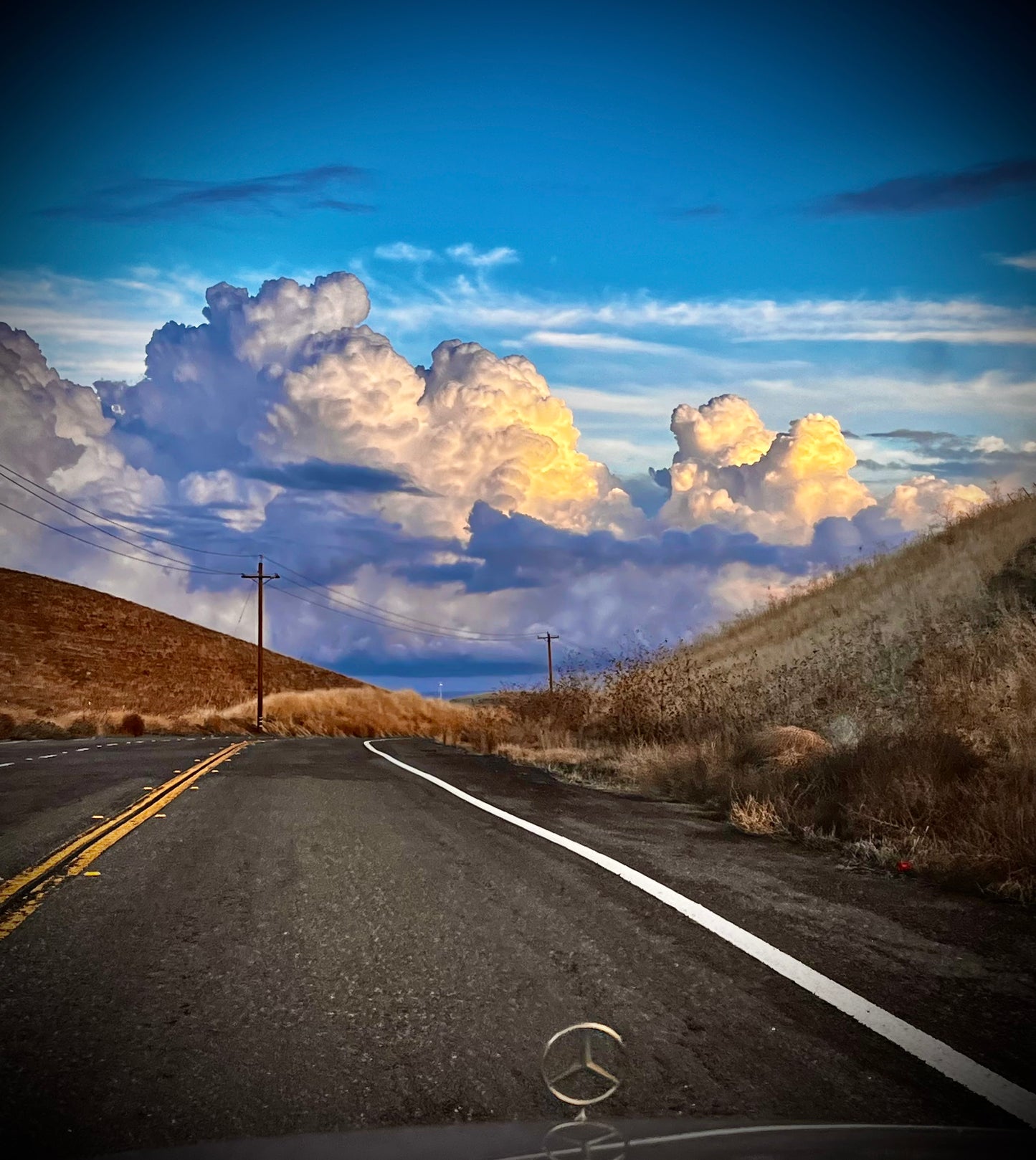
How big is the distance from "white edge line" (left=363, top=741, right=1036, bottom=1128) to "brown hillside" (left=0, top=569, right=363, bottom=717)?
2040 inches

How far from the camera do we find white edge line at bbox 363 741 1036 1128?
3.28m

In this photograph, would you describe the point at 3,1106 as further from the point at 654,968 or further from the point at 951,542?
the point at 951,542

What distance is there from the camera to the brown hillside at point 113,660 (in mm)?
60062

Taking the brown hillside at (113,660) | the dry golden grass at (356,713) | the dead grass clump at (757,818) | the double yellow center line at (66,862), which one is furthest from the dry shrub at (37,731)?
the dead grass clump at (757,818)

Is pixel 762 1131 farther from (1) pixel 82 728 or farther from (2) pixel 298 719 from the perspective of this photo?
(2) pixel 298 719

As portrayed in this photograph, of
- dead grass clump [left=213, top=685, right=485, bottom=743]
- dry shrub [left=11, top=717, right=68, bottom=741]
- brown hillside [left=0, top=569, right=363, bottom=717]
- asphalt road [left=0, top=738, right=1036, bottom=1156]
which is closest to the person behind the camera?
asphalt road [left=0, top=738, right=1036, bottom=1156]

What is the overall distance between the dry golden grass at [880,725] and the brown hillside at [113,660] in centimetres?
4170

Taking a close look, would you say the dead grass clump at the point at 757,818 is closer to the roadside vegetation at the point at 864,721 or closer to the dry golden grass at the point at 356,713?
the roadside vegetation at the point at 864,721

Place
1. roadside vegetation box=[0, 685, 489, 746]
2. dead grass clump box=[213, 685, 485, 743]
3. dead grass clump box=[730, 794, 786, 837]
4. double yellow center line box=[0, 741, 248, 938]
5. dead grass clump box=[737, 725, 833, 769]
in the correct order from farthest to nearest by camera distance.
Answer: dead grass clump box=[213, 685, 485, 743] < roadside vegetation box=[0, 685, 489, 746] < dead grass clump box=[737, 725, 833, 769] < dead grass clump box=[730, 794, 786, 837] < double yellow center line box=[0, 741, 248, 938]

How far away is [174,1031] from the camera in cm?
392

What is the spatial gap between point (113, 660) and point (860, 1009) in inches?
2783

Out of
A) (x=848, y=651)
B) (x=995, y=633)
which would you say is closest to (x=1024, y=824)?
(x=995, y=633)

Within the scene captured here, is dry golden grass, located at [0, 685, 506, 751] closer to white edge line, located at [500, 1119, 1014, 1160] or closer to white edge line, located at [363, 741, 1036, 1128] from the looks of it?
white edge line, located at [363, 741, 1036, 1128]

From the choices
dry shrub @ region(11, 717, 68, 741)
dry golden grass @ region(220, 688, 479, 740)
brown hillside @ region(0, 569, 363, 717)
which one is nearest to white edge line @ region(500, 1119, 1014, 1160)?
dry shrub @ region(11, 717, 68, 741)
